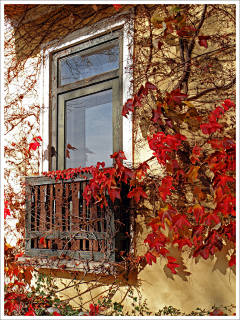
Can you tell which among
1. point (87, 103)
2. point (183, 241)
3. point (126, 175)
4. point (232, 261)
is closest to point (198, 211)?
point (183, 241)

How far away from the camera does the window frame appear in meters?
3.09

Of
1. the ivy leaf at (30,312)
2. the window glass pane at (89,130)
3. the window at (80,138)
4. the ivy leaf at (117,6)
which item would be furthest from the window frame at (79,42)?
the ivy leaf at (30,312)

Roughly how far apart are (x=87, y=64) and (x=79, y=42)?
0.87 feet

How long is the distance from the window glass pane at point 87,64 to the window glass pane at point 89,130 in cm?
25

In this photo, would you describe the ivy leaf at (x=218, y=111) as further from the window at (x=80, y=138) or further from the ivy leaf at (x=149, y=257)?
the ivy leaf at (x=149, y=257)

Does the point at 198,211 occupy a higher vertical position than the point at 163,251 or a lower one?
higher

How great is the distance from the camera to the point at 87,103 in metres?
3.50

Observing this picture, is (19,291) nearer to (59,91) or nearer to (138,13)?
(59,91)

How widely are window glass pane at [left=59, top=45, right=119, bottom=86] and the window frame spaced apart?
14cm

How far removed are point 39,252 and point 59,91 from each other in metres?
1.78

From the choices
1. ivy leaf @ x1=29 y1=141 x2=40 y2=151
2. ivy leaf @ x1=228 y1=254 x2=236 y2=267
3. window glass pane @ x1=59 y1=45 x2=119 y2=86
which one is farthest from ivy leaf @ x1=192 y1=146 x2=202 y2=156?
ivy leaf @ x1=29 y1=141 x2=40 y2=151

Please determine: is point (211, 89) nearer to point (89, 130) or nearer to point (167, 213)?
point (167, 213)

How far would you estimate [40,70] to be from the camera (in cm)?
387

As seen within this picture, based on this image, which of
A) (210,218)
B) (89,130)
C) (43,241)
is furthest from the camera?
(89,130)
